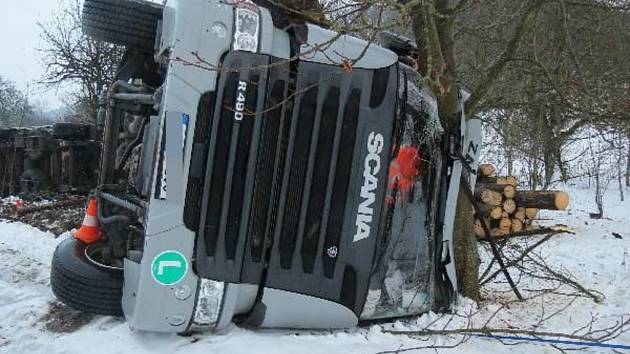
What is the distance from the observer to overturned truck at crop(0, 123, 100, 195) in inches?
321

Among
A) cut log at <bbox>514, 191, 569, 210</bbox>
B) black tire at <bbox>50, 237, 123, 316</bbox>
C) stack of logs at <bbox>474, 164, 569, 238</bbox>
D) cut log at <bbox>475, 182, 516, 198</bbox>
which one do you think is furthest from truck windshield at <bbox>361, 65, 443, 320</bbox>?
cut log at <bbox>475, 182, 516, 198</bbox>

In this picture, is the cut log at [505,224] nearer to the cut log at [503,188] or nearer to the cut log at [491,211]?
the cut log at [491,211]

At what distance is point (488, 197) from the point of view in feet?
24.5

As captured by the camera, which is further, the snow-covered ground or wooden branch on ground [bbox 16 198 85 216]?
wooden branch on ground [bbox 16 198 85 216]

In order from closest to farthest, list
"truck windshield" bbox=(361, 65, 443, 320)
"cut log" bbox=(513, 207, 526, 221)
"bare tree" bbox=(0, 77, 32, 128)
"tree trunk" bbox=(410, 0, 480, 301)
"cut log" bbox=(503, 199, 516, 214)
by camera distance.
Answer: "truck windshield" bbox=(361, 65, 443, 320) → "tree trunk" bbox=(410, 0, 480, 301) → "cut log" bbox=(503, 199, 516, 214) → "cut log" bbox=(513, 207, 526, 221) → "bare tree" bbox=(0, 77, 32, 128)

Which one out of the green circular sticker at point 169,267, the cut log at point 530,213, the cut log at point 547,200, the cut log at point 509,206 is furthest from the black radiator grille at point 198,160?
the cut log at point 530,213

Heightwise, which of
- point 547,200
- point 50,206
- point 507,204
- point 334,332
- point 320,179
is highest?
point 320,179

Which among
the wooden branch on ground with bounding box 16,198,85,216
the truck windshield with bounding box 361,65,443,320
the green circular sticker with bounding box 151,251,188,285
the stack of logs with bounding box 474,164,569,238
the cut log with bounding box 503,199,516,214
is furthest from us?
the wooden branch on ground with bounding box 16,198,85,216

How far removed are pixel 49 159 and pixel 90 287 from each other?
6499mm

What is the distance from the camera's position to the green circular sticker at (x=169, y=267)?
9.34ft

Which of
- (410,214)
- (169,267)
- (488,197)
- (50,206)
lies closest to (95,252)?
(169,267)

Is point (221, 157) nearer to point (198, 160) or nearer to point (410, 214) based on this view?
point (198, 160)

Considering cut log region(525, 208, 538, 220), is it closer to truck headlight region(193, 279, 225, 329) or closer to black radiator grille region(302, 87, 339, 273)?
black radiator grille region(302, 87, 339, 273)

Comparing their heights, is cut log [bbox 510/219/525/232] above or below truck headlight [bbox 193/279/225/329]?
above
